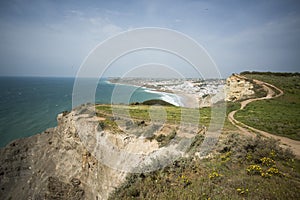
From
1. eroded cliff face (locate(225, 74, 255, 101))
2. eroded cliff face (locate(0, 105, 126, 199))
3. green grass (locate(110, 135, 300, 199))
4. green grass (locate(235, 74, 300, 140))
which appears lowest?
eroded cliff face (locate(0, 105, 126, 199))

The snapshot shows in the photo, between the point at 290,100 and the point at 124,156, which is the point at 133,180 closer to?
the point at 124,156

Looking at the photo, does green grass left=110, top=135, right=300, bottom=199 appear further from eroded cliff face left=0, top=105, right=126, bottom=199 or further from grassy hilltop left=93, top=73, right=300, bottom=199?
eroded cliff face left=0, top=105, right=126, bottom=199

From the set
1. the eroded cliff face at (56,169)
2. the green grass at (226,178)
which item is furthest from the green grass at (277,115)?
the eroded cliff face at (56,169)

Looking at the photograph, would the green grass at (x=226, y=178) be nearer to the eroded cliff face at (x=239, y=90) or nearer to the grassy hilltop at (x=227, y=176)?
the grassy hilltop at (x=227, y=176)

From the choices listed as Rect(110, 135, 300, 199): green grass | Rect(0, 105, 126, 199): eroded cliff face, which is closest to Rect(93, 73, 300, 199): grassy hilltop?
Rect(110, 135, 300, 199): green grass

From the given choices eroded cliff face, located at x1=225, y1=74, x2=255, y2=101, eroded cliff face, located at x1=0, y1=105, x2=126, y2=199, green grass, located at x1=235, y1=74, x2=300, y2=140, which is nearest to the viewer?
green grass, located at x1=235, y1=74, x2=300, y2=140

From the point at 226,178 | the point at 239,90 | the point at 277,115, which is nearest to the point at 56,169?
the point at 226,178

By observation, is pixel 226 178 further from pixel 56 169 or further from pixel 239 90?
pixel 239 90
